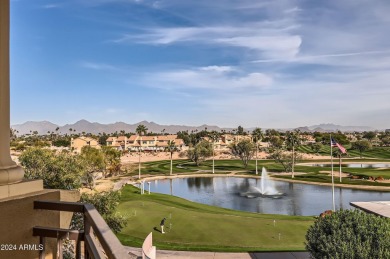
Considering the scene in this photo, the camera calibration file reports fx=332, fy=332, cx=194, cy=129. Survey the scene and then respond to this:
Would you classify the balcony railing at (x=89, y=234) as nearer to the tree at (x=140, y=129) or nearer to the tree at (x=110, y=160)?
the tree at (x=110, y=160)

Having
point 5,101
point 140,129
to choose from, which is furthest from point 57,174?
point 140,129

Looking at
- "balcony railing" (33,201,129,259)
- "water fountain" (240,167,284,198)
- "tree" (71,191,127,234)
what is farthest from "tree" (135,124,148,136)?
"balcony railing" (33,201,129,259)

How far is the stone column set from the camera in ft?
12.0

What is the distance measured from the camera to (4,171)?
3561mm

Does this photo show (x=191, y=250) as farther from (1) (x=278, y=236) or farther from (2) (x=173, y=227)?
(1) (x=278, y=236)

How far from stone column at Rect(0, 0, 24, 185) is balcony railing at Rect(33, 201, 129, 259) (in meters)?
0.50

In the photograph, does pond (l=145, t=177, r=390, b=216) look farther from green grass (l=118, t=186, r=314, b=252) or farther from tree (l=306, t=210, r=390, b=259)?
tree (l=306, t=210, r=390, b=259)

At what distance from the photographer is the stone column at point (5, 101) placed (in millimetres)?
3658

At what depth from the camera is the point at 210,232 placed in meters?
27.0

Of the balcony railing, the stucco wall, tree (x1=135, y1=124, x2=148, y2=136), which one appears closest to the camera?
the balcony railing

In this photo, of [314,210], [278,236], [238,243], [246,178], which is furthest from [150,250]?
[246,178]

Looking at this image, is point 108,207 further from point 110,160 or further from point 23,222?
point 110,160

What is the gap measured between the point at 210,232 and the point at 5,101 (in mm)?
25042

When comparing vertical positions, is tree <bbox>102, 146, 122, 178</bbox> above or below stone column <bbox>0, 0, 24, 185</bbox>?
below
